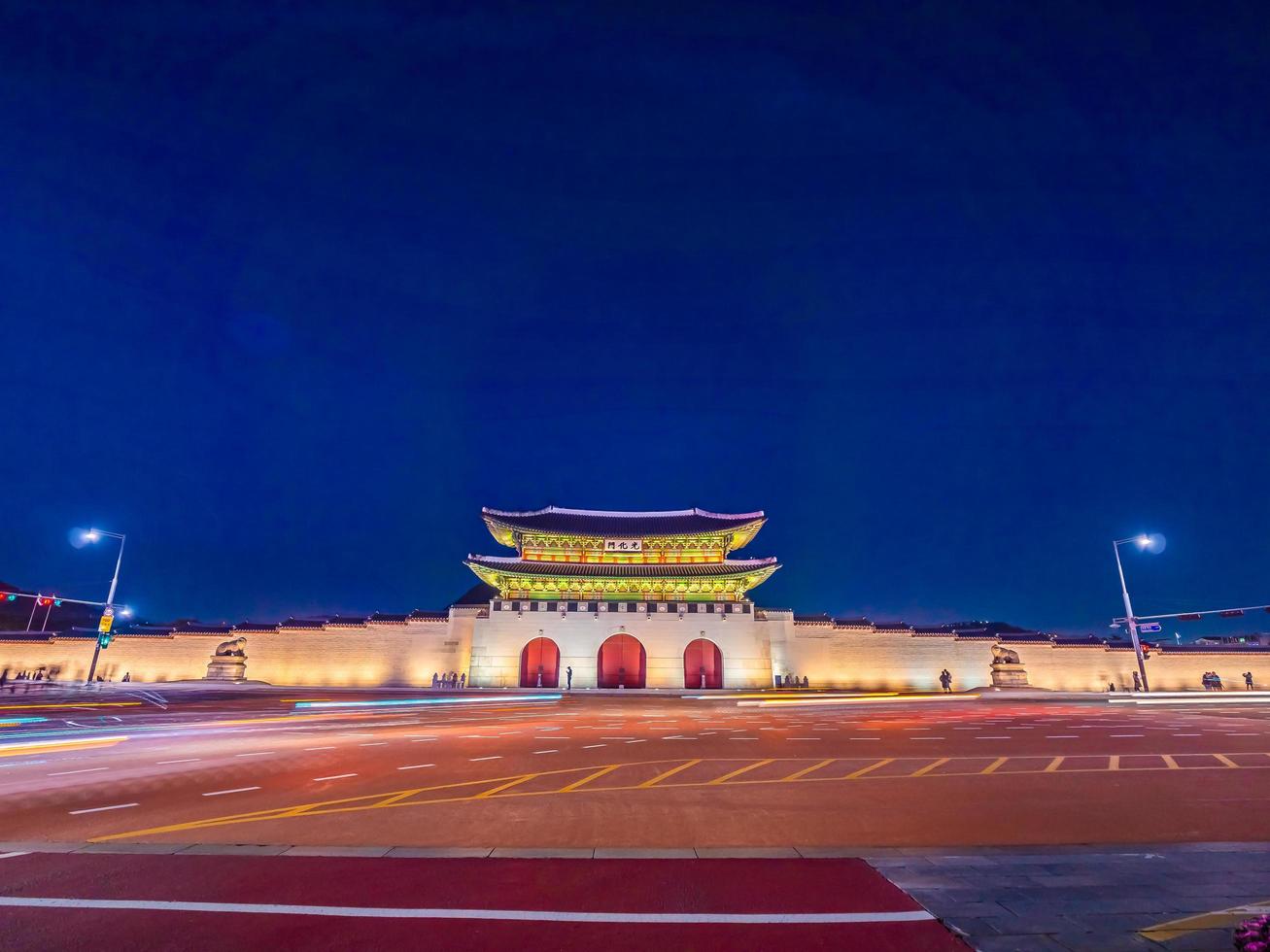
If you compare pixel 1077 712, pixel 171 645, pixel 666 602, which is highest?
pixel 666 602

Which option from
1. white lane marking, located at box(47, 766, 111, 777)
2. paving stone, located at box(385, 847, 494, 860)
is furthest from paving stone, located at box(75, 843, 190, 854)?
white lane marking, located at box(47, 766, 111, 777)

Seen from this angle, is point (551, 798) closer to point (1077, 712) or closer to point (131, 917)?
point (131, 917)

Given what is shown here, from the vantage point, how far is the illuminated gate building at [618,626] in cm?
3962

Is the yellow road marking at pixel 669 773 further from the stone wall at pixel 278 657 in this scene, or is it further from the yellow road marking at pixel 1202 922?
the stone wall at pixel 278 657

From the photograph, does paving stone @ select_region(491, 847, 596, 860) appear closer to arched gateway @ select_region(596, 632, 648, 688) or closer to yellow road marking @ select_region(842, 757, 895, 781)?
yellow road marking @ select_region(842, 757, 895, 781)

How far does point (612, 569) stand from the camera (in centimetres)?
4234

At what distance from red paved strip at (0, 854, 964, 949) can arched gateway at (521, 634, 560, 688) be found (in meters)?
35.1

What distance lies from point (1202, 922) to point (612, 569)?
127 feet

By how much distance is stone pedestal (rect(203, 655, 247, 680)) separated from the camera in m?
36.4

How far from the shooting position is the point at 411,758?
1202 centimetres

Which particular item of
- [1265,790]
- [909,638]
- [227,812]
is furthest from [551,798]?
[909,638]

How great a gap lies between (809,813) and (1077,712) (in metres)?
25.5

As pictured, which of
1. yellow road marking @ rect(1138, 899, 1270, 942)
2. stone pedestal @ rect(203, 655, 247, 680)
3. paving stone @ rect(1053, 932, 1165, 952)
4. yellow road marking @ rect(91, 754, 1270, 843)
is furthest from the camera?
stone pedestal @ rect(203, 655, 247, 680)

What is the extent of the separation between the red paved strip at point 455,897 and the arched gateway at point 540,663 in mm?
35132
